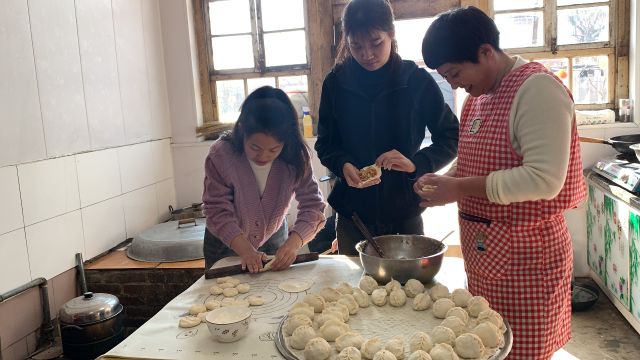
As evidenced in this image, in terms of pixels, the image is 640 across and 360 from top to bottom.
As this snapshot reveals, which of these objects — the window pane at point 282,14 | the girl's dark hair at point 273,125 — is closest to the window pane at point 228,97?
the window pane at point 282,14

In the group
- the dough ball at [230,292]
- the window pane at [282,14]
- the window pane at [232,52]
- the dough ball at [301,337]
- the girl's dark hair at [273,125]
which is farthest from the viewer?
the window pane at [232,52]

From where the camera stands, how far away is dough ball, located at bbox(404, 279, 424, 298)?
1415 mm

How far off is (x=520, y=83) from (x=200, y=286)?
114cm

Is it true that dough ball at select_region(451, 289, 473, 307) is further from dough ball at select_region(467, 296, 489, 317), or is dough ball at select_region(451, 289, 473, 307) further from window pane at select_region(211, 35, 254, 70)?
window pane at select_region(211, 35, 254, 70)

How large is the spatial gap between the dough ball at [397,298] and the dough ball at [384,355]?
28 cm

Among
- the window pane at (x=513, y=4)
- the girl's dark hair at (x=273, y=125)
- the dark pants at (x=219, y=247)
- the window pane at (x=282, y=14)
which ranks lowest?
the dark pants at (x=219, y=247)

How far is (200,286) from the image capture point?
1661mm

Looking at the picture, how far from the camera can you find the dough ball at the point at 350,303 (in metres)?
1.36

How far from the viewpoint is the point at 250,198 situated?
1.99 meters

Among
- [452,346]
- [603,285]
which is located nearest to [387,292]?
[452,346]

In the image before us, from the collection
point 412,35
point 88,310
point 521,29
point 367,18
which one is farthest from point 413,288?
point 521,29

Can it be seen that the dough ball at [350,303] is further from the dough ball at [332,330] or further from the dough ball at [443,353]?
the dough ball at [443,353]

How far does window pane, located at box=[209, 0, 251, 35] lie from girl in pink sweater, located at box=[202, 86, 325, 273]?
2190 mm

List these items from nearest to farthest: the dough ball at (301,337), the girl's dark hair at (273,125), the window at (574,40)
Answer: the dough ball at (301,337), the girl's dark hair at (273,125), the window at (574,40)
